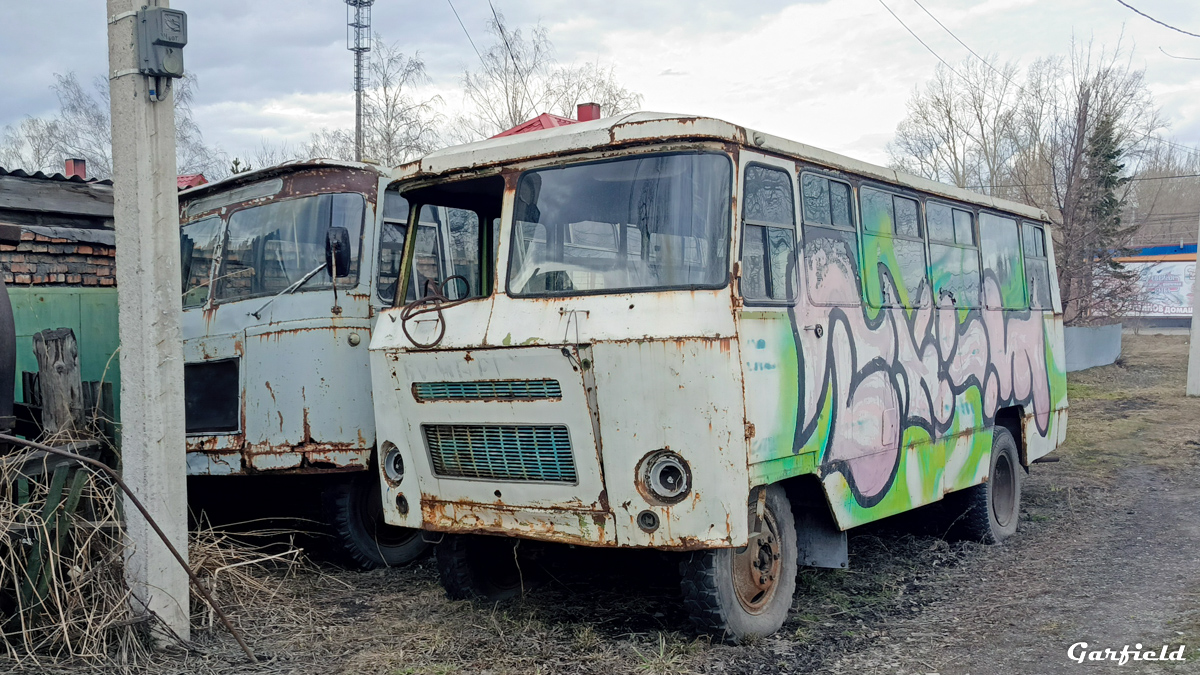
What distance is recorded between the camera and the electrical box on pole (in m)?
4.81

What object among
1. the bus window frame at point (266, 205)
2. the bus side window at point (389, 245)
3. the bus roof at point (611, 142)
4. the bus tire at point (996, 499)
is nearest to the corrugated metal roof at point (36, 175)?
the bus window frame at point (266, 205)

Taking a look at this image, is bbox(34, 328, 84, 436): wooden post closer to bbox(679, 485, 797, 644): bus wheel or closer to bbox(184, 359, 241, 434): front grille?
bbox(184, 359, 241, 434): front grille

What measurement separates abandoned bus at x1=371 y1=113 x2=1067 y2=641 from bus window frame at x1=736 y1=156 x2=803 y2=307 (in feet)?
0.04

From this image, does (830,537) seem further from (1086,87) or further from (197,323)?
(1086,87)

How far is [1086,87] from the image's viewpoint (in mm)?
23938

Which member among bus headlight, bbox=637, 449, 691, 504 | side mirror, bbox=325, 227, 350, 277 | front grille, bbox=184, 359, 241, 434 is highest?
side mirror, bbox=325, 227, 350, 277

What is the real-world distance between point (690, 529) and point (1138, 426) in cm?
1150

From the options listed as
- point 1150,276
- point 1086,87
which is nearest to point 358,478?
point 1086,87

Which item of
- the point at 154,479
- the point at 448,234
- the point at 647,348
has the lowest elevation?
the point at 154,479

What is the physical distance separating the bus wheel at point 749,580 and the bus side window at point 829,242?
1125 mm

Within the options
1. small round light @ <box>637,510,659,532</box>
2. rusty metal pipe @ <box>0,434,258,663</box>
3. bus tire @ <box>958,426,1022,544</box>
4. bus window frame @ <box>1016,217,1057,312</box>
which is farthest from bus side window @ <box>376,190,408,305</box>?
bus window frame @ <box>1016,217,1057,312</box>

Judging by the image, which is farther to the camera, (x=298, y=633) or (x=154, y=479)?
(x=298, y=633)

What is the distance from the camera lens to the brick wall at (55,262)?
8.40 metres

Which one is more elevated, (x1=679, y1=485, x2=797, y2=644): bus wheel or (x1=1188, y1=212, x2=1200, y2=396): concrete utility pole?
(x1=1188, y1=212, x2=1200, y2=396): concrete utility pole
